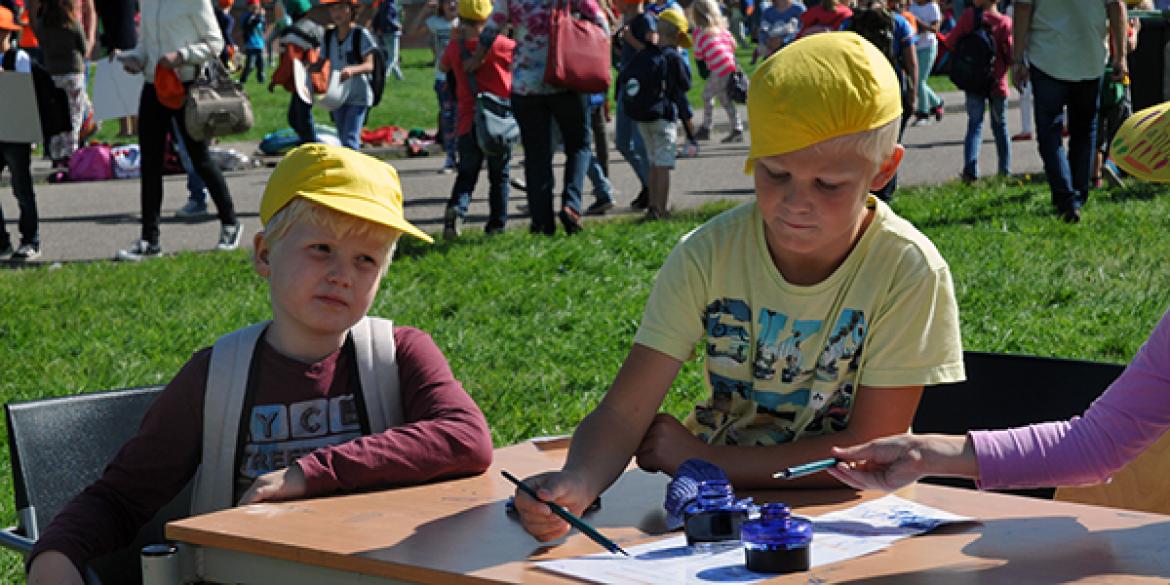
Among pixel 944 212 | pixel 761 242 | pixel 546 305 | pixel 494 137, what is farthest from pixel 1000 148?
pixel 761 242

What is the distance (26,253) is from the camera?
10.4m

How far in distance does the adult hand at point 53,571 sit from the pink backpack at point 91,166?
13172 millimetres

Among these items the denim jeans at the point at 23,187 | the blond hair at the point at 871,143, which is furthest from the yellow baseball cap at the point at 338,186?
the denim jeans at the point at 23,187

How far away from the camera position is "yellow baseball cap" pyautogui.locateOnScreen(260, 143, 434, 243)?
10.1ft

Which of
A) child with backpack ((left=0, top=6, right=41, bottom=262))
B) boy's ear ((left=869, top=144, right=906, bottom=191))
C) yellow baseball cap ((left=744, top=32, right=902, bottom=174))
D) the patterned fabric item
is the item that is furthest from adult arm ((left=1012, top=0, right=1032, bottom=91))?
yellow baseball cap ((left=744, top=32, right=902, bottom=174))

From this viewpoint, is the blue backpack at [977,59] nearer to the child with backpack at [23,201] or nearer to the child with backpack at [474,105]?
the child with backpack at [474,105]

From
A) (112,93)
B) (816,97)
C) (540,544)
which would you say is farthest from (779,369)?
(112,93)

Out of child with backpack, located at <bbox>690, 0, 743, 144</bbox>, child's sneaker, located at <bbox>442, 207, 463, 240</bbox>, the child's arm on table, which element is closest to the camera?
the child's arm on table

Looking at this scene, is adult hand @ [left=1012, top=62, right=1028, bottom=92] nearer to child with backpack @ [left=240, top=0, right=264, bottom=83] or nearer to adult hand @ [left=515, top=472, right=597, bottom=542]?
adult hand @ [left=515, top=472, right=597, bottom=542]

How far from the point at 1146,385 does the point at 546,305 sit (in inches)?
205

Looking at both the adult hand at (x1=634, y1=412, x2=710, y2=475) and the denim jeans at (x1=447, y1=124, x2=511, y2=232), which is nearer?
the adult hand at (x1=634, y1=412, x2=710, y2=475)

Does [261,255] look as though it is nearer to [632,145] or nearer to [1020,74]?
[1020,74]

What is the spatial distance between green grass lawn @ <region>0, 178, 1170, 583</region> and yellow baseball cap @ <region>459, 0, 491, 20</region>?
4.74 ft

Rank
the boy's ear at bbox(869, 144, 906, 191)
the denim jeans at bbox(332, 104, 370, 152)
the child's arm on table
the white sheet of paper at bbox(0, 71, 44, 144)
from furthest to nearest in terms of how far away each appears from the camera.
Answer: the denim jeans at bbox(332, 104, 370, 152) < the white sheet of paper at bbox(0, 71, 44, 144) < the boy's ear at bbox(869, 144, 906, 191) < the child's arm on table
